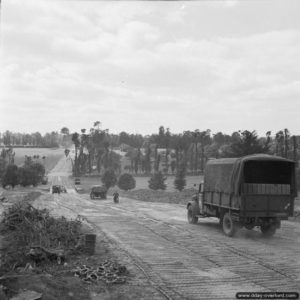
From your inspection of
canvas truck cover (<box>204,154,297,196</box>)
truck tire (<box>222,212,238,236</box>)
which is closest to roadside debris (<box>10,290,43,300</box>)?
canvas truck cover (<box>204,154,297,196</box>)

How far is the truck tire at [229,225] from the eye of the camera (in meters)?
19.6

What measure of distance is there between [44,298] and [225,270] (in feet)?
Result: 17.4

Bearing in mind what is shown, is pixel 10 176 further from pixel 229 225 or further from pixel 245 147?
pixel 229 225

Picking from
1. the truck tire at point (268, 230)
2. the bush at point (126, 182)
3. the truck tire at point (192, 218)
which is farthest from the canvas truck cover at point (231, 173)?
the bush at point (126, 182)

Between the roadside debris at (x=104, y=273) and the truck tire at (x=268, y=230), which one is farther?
the truck tire at (x=268, y=230)

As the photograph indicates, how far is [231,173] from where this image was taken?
65.2 feet

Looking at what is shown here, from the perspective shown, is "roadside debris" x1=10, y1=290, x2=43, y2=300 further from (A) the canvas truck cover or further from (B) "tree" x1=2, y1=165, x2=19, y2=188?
(B) "tree" x1=2, y1=165, x2=19, y2=188

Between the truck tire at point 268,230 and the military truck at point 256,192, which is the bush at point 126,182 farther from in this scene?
the truck tire at point 268,230

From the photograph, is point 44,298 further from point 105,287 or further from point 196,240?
point 196,240

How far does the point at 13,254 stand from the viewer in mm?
13578

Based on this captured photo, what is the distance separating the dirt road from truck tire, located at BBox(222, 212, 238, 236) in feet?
0.90

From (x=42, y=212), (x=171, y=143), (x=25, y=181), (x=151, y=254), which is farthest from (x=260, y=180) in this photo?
(x=171, y=143)

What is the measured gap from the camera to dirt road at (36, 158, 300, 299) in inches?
433

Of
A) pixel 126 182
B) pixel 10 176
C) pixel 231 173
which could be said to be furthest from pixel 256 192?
pixel 10 176
